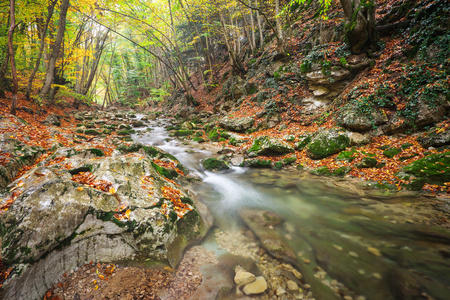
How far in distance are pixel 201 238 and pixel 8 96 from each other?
15099mm

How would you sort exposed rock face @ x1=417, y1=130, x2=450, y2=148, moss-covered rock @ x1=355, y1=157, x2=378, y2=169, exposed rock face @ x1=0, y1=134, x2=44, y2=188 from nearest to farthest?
1. exposed rock face @ x1=0, y1=134, x2=44, y2=188
2. exposed rock face @ x1=417, y1=130, x2=450, y2=148
3. moss-covered rock @ x1=355, y1=157, x2=378, y2=169

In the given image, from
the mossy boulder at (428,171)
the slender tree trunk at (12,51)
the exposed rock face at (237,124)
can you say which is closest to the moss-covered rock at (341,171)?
the mossy boulder at (428,171)

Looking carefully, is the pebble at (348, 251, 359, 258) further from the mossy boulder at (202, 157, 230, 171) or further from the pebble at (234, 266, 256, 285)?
the mossy boulder at (202, 157, 230, 171)

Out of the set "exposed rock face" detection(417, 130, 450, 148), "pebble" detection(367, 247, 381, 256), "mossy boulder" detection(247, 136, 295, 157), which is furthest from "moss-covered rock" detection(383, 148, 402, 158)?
"pebble" detection(367, 247, 381, 256)

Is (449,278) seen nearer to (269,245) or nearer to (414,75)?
(269,245)

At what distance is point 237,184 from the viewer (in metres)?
6.63

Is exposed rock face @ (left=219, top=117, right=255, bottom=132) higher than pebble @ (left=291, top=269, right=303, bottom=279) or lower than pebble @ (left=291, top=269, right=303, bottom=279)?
higher

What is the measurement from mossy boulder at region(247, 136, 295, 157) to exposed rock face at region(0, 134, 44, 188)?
24.4 ft

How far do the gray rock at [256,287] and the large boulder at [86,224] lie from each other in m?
1.16

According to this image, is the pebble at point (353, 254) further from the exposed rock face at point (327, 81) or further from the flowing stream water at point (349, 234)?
the exposed rock face at point (327, 81)

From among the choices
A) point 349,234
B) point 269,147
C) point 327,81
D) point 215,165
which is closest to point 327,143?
point 269,147

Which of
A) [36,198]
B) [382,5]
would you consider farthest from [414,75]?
[36,198]

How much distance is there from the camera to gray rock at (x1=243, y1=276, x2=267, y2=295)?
2.45 metres

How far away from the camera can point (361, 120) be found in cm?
686
